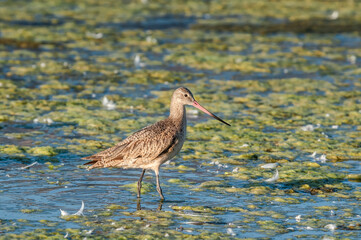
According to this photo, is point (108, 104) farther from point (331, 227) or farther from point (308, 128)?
point (331, 227)

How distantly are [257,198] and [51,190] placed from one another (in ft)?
7.96

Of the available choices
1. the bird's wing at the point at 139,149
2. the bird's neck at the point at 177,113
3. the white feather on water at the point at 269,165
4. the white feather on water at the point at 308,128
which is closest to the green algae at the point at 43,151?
the bird's wing at the point at 139,149

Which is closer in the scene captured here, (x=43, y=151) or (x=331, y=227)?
(x=331, y=227)

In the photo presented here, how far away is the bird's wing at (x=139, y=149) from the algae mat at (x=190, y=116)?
40cm

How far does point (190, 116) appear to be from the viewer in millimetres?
11766

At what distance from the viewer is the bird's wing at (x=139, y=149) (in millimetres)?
7957

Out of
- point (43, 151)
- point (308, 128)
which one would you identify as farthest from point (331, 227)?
point (43, 151)

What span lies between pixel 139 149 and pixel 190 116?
152 inches

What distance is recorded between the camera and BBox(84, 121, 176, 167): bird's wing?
26.1 ft

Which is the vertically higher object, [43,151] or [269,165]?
[43,151]

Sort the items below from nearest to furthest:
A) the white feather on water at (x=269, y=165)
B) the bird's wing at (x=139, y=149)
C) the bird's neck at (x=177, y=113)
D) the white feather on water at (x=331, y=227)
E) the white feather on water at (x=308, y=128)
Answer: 1. the white feather on water at (x=331, y=227)
2. the bird's wing at (x=139, y=149)
3. the bird's neck at (x=177, y=113)
4. the white feather on water at (x=269, y=165)
5. the white feather on water at (x=308, y=128)

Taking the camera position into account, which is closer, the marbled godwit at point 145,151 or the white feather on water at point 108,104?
the marbled godwit at point 145,151

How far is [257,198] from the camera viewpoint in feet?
26.0

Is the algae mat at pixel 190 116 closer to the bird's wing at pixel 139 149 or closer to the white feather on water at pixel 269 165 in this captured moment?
the white feather on water at pixel 269 165
